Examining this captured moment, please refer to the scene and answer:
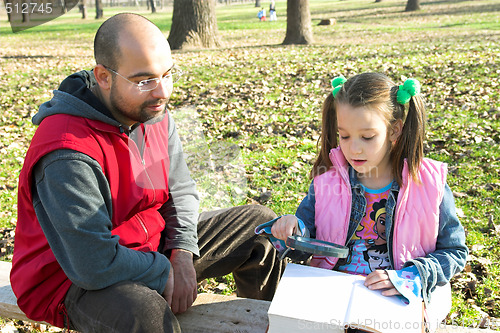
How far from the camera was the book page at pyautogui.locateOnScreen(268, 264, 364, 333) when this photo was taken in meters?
1.95

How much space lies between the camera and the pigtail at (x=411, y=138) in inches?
99.1

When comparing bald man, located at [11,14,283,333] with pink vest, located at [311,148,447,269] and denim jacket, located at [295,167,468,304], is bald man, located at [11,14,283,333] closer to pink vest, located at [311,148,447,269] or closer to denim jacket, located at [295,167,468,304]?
A: pink vest, located at [311,148,447,269]

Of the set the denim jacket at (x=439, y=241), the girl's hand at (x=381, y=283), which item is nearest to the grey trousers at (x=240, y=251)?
the denim jacket at (x=439, y=241)

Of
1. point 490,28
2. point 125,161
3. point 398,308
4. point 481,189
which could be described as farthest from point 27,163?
point 490,28

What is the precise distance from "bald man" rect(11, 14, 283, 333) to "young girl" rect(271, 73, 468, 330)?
20.9 inches

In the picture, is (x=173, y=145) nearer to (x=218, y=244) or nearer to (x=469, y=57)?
(x=218, y=244)

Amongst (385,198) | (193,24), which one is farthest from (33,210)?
(193,24)

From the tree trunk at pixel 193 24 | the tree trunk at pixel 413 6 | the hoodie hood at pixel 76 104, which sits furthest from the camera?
the tree trunk at pixel 413 6

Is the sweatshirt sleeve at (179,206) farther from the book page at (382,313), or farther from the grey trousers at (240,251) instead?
the book page at (382,313)

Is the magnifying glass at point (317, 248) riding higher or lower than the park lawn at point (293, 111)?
higher

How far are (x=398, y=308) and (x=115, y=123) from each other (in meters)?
1.55

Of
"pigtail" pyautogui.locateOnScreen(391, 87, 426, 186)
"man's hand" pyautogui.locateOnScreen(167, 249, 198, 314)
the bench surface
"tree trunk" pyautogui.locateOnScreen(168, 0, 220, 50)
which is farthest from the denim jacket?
"tree trunk" pyautogui.locateOnScreen(168, 0, 220, 50)

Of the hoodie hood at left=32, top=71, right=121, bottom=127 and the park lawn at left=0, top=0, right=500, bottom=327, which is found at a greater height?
the hoodie hood at left=32, top=71, right=121, bottom=127

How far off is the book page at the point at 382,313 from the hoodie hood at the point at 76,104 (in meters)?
1.41
